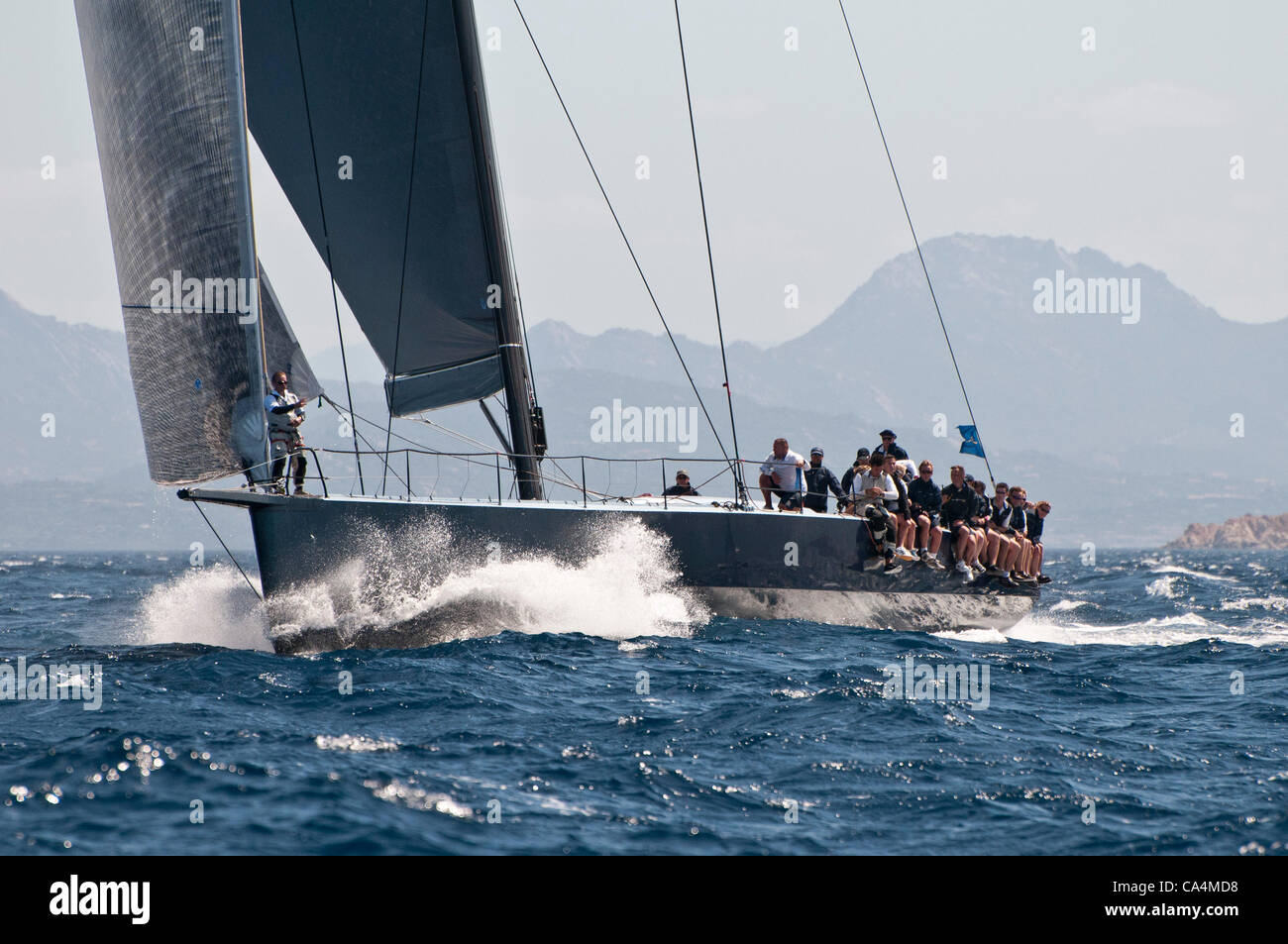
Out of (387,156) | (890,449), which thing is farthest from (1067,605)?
(387,156)

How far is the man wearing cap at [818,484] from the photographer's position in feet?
49.2

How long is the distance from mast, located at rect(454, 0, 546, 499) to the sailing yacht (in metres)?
0.02

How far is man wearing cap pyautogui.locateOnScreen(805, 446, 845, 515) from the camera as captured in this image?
49.2ft

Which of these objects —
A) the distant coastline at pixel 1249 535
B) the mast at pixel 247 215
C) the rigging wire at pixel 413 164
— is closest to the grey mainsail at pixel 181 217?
the mast at pixel 247 215

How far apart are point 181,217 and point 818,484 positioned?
763 centimetres

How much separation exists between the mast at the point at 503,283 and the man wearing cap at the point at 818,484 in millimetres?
3224

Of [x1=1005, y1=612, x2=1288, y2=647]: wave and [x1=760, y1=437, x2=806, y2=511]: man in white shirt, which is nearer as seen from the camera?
[x1=760, y1=437, x2=806, y2=511]: man in white shirt

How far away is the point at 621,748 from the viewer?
8.16 metres

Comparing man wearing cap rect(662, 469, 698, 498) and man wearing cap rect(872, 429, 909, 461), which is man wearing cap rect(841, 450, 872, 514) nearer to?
man wearing cap rect(872, 429, 909, 461)

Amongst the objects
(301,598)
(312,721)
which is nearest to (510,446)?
(301,598)

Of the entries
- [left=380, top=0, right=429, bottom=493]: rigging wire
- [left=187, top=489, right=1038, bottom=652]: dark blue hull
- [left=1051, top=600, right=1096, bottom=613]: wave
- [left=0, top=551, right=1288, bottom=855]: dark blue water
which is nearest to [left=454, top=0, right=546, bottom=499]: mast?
[left=380, top=0, right=429, bottom=493]: rigging wire

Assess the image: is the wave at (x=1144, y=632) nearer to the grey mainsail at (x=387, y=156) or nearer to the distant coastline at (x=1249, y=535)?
the grey mainsail at (x=387, y=156)
